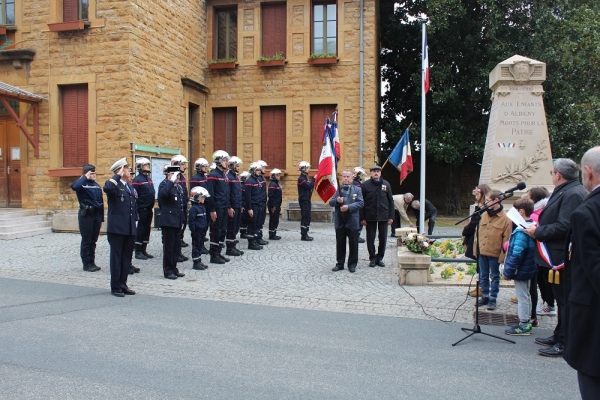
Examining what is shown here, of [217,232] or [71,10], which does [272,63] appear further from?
[217,232]

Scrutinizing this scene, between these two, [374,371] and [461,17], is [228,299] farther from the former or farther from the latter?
[461,17]

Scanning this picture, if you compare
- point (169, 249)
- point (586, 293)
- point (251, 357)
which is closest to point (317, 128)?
point (169, 249)

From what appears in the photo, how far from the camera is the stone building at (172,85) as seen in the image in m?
15.2

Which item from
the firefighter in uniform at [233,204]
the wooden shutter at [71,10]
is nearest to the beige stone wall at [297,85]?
the wooden shutter at [71,10]

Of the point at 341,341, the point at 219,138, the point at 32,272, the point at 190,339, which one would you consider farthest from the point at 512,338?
the point at 219,138

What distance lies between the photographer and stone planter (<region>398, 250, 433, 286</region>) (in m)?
8.71

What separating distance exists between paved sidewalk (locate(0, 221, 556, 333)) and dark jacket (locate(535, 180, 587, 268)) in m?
1.82

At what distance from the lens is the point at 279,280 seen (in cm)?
927

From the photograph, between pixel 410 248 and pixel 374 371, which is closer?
pixel 374 371

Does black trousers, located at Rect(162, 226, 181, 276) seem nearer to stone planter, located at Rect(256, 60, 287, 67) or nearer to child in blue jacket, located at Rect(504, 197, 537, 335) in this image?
child in blue jacket, located at Rect(504, 197, 537, 335)

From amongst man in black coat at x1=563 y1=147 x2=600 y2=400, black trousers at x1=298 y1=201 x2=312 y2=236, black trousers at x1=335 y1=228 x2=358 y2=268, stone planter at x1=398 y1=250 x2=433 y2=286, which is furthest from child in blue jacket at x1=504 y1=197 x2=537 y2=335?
black trousers at x1=298 y1=201 x2=312 y2=236

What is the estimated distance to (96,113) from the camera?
15.3 meters

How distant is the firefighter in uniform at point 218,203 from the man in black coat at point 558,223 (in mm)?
6777

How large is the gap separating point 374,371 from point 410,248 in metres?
4.22
